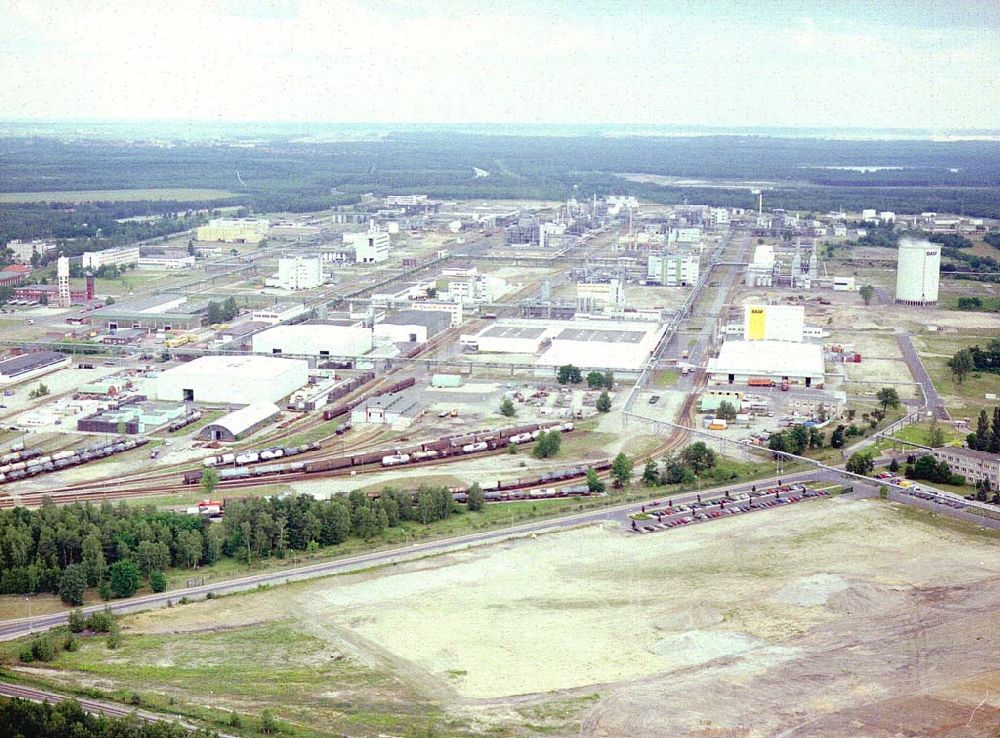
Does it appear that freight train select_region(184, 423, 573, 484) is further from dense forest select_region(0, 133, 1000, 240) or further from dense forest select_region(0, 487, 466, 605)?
dense forest select_region(0, 133, 1000, 240)

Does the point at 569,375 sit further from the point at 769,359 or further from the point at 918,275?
the point at 918,275

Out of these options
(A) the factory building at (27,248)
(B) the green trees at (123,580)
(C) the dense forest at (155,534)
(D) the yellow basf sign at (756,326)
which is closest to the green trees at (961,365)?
(D) the yellow basf sign at (756,326)

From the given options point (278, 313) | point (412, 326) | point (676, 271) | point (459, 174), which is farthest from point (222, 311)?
point (459, 174)

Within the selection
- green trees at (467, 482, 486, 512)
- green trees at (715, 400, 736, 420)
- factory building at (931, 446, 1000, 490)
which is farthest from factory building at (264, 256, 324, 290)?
factory building at (931, 446, 1000, 490)

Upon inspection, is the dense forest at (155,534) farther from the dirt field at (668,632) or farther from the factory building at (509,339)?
the factory building at (509,339)

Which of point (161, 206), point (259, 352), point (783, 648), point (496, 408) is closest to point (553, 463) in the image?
point (496, 408)
